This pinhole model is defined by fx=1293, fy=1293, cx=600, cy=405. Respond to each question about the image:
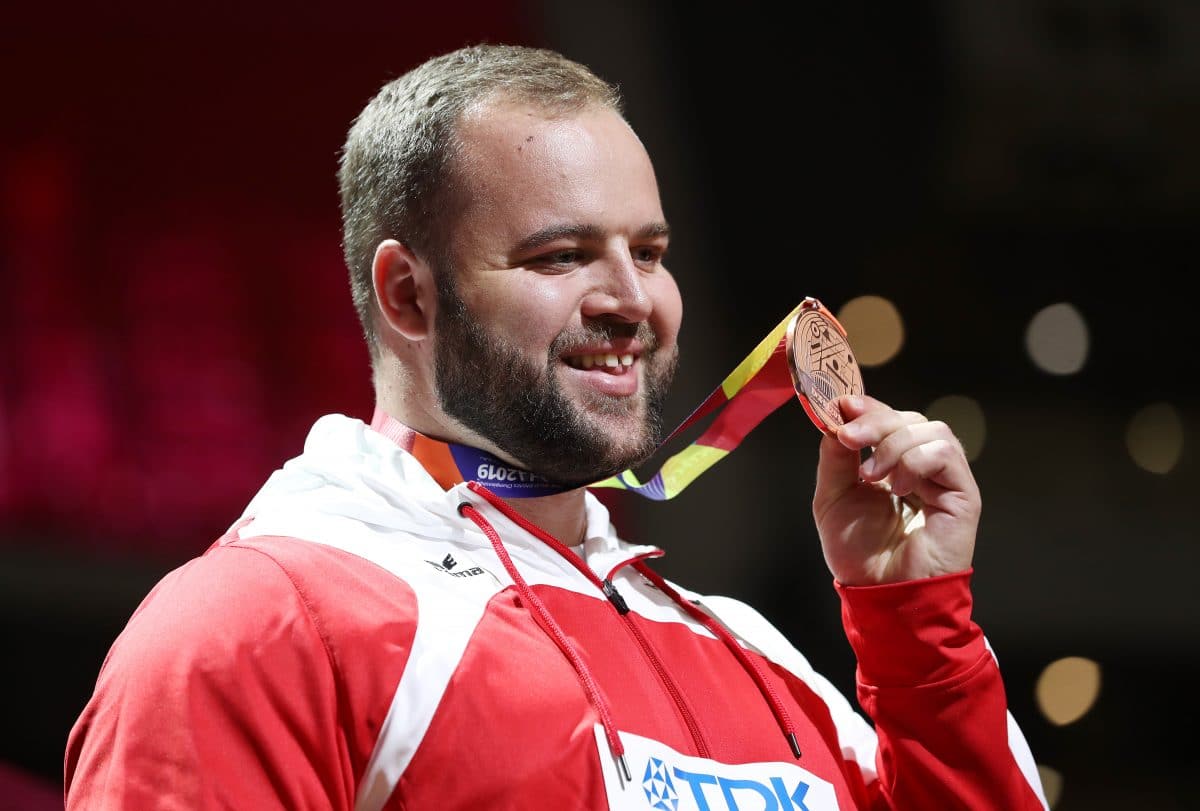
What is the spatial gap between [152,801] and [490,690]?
33 centimetres

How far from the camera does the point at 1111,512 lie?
141 inches

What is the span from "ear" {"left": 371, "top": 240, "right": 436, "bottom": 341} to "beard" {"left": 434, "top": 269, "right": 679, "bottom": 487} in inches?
1.4

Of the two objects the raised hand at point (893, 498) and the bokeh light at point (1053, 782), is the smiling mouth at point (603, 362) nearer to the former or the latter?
the raised hand at point (893, 498)

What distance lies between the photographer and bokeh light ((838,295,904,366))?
347cm

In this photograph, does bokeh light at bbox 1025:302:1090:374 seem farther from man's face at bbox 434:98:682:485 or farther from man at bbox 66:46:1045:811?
man's face at bbox 434:98:682:485

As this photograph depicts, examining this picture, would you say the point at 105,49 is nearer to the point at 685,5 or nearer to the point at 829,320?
the point at 685,5

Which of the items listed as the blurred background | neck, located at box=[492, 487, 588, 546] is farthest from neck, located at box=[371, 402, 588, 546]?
the blurred background

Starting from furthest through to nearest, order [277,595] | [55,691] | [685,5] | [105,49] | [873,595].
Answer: [685,5] → [105,49] → [55,691] → [873,595] → [277,595]

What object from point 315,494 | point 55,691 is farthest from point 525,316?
point 55,691

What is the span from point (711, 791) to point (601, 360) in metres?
0.50

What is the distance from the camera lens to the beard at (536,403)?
4.87 feet

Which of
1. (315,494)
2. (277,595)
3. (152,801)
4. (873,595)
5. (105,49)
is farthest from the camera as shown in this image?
(105,49)

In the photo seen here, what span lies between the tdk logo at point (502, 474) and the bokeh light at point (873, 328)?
2062 millimetres

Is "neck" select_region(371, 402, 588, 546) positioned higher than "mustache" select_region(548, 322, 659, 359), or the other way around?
"mustache" select_region(548, 322, 659, 359)
